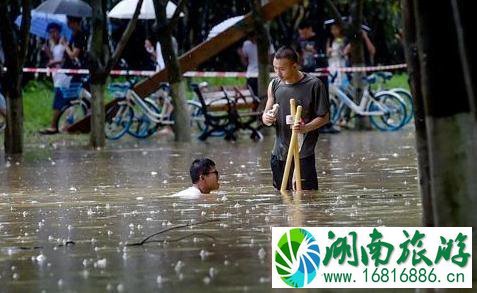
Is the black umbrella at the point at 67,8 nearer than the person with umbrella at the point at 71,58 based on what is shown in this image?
No

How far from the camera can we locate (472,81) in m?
8.38

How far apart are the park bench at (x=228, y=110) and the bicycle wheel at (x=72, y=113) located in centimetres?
286

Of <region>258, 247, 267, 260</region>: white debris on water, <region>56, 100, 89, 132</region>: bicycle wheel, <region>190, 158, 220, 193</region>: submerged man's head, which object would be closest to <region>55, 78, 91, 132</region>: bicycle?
<region>56, 100, 89, 132</region>: bicycle wheel

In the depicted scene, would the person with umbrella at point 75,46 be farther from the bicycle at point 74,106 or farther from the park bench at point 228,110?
the park bench at point 228,110

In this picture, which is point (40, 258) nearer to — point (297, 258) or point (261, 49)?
point (297, 258)

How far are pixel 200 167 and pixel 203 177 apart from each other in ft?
0.44

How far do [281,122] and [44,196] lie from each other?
2.81 metres

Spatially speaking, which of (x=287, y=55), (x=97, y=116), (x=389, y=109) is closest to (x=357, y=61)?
(x=389, y=109)

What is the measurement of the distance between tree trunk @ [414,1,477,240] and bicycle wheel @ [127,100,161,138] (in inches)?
847

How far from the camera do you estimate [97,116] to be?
26.7 meters

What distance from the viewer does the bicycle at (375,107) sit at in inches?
1196

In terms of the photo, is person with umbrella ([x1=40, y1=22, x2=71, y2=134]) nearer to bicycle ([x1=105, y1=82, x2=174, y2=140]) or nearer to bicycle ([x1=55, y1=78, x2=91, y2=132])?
bicycle ([x1=55, y1=78, x2=91, y2=132])

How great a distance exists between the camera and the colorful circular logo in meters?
8.38

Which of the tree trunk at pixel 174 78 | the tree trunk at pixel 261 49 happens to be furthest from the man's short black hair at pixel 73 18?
the tree trunk at pixel 174 78
